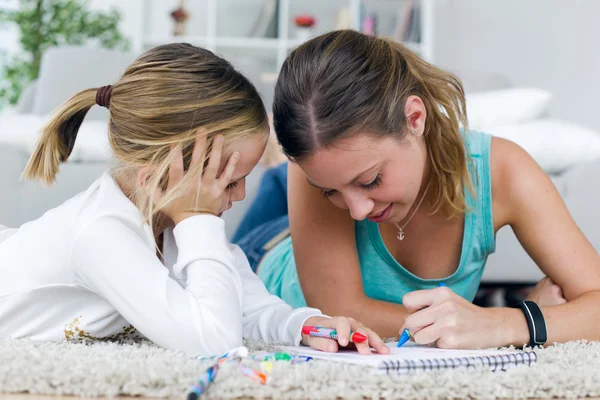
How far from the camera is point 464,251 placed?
145 centimetres

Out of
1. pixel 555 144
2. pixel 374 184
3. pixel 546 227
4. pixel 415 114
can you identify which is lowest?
pixel 555 144

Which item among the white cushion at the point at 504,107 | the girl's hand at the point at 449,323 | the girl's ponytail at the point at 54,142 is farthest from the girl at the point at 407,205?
the white cushion at the point at 504,107

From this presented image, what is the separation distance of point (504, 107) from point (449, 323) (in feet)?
5.55

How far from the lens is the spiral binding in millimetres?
871

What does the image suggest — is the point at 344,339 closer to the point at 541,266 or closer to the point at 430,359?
the point at 430,359

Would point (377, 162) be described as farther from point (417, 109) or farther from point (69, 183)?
point (69, 183)

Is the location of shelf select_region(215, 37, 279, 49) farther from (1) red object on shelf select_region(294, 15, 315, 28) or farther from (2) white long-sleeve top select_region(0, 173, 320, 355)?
(2) white long-sleeve top select_region(0, 173, 320, 355)

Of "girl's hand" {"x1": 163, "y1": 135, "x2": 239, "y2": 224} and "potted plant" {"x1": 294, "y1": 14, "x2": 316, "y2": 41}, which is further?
"potted plant" {"x1": 294, "y1": 14, "x2": 316, "y2": 41}

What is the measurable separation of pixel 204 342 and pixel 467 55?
169 inches

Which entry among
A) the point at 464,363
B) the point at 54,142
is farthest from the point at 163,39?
the point at 464,363

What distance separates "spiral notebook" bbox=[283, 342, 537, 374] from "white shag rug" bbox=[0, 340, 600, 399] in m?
0.02

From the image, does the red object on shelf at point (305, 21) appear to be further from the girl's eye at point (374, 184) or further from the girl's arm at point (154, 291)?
the girl's arm at point (154, 291)

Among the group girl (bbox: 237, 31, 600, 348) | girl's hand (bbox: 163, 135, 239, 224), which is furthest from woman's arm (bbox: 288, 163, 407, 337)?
girl's hand (bbox: 163, 135, 239, 224)

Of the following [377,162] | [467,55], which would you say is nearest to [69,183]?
[377,162]
